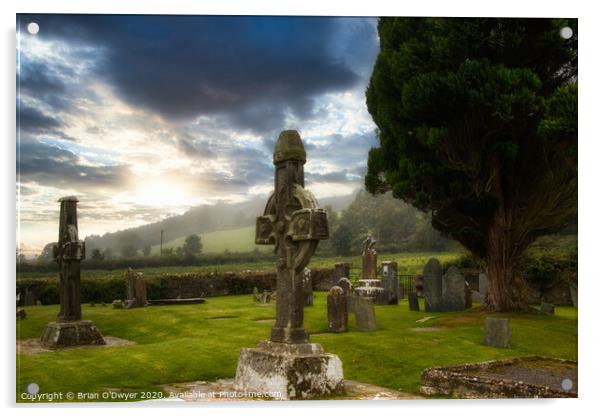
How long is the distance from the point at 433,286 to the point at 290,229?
35.9 ft

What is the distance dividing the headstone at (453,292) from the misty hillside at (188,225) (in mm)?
4285

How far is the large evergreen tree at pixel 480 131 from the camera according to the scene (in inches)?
506

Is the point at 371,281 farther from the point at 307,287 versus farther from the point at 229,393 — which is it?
the point at 229,393

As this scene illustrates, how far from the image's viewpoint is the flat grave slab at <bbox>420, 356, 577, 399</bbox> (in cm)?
734

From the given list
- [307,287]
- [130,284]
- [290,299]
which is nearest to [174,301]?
[130,284]

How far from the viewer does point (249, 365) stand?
25.1ft

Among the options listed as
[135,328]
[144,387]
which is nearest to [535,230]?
[135,328]

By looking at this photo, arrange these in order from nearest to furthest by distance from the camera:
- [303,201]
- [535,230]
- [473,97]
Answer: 1. [303,201]
2. [473,97]
3. [535,230]

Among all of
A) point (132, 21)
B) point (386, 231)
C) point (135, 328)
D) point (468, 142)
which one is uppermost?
point (132, 21)

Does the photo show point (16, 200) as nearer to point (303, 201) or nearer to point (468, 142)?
point (303, 201)

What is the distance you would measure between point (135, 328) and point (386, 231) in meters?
19.5

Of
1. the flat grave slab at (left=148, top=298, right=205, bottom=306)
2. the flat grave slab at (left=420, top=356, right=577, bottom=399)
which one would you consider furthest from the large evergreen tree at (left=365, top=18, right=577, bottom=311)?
the flat grave slab at (left=148, top=298, right=205, bottom=306)

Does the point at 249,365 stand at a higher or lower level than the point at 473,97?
lower

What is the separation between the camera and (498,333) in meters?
11.2
